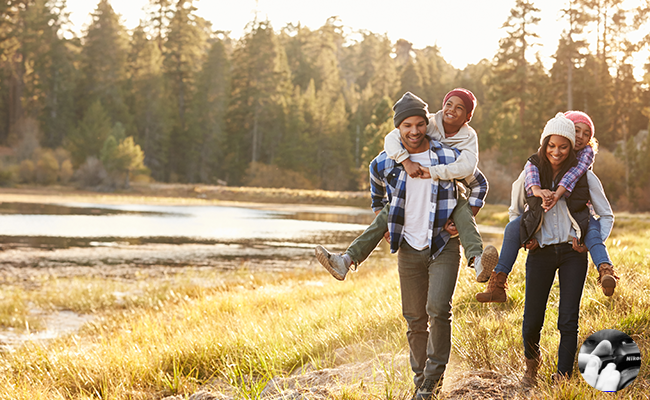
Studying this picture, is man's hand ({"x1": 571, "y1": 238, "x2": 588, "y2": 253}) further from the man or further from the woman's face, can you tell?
the man

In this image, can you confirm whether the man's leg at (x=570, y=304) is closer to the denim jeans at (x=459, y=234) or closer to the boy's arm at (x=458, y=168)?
the denim jeans at (x=459, y=234)

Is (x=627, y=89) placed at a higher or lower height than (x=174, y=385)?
higher

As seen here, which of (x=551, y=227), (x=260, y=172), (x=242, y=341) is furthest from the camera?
(x=260, y=172)

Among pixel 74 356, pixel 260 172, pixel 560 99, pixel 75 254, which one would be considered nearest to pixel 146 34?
pixel 260 172

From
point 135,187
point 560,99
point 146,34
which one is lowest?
point 135,187

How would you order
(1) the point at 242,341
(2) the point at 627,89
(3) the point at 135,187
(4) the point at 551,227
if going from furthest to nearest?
(3) the point at 135,187, (2) the point at 627,89, (1) the point at 242,341, (4) the point at 551,227

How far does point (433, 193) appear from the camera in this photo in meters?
3.51

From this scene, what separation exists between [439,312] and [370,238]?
0.66 metres

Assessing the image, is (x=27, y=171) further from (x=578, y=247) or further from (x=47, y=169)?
(x=578, y=247)

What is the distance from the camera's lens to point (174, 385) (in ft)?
15.6

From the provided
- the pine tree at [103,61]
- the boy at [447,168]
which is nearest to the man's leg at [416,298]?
the boy at [447,168]

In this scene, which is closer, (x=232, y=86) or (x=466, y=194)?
(x=466, y=194)

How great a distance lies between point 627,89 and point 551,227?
42600 mm

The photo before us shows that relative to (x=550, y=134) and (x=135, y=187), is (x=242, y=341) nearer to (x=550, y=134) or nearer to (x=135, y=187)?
(x=550, y=134)
